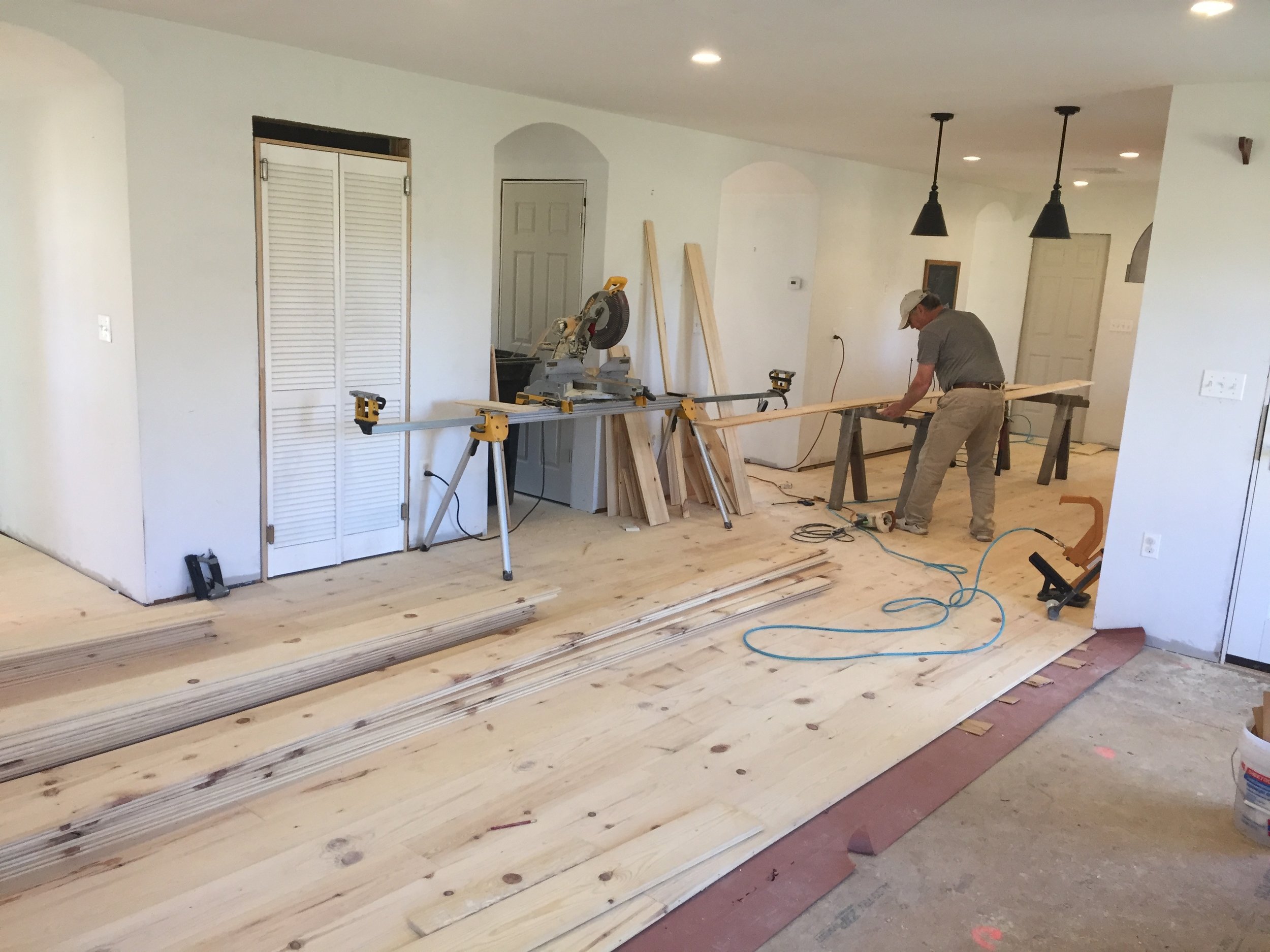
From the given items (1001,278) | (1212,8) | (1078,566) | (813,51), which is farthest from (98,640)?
(1001,278)

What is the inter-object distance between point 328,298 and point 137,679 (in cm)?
220

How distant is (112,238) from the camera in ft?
13.2

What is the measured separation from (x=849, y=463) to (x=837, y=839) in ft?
14.3

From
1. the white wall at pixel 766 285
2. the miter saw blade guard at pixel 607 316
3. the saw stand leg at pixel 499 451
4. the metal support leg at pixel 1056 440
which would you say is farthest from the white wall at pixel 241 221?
the metal support leg at pixel 1056 440

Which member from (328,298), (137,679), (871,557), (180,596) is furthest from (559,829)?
(871,557)

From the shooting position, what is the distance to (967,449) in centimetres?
607

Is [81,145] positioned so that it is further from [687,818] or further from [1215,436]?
[1215,436]

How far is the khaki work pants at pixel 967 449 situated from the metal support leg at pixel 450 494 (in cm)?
282

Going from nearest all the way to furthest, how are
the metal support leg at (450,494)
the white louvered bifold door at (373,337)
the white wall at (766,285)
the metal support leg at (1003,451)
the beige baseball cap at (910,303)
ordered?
the white louvered bifold door at (373,337) → the metal support leg at (450,494) → the beige baseball cap at (910,303) → the white wall at (766,285) → the metal support leg at (1003,451)

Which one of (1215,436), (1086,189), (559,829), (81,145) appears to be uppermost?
(1086,189)

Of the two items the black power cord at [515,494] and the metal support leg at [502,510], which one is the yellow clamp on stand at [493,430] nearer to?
the metal support leg at [502,510]

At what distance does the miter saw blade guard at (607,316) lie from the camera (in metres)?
5.17

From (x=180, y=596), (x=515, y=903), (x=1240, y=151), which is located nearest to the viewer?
(x=515, y=903)

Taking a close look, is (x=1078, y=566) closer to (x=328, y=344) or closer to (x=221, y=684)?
(x=328, y=344)
